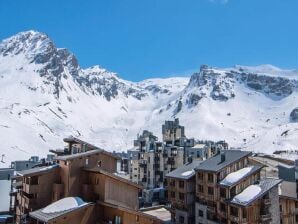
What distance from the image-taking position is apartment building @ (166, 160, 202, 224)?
180 feet

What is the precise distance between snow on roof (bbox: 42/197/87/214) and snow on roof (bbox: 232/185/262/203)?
62.3 feet

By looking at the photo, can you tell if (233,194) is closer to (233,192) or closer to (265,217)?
(233,192)

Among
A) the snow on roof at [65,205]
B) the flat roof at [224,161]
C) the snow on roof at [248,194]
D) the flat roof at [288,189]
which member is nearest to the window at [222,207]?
the snow on roof at [248,194]

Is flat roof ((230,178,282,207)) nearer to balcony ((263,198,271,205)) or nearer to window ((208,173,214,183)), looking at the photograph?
balcony ((263,198,271,205))

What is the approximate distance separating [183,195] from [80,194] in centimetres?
2069

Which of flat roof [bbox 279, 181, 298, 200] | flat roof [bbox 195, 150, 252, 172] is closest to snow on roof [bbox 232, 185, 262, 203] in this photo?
flat roof [bbox 195, 150, 252, 172]

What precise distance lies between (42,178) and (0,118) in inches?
6754

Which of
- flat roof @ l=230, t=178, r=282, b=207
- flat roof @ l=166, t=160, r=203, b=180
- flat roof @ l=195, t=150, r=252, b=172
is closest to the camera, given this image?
flat roof @ l=230, t=178, r=282, b=207

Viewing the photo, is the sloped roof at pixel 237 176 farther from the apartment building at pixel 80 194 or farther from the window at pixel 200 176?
the apartment building at pixel 80 194

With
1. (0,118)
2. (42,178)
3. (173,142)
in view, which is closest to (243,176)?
(42,178)

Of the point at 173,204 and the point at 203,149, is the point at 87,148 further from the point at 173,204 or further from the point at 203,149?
the point at 203,149

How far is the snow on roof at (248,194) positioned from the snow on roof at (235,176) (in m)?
1.70

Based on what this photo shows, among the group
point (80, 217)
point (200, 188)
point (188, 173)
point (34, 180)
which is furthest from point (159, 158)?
point (80, 217)

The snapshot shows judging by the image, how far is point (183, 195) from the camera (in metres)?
55.5
